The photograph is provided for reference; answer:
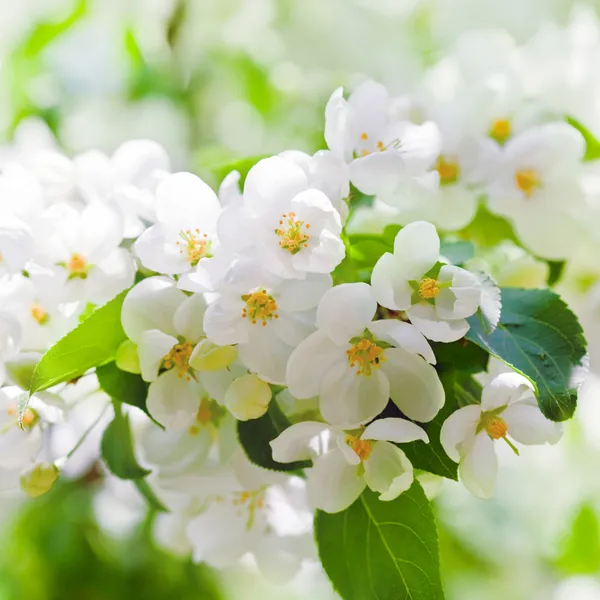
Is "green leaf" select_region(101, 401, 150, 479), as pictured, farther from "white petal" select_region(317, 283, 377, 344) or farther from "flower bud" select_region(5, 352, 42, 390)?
"white petal" select_region(317, 283, 377, 344)

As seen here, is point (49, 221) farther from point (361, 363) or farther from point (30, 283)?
point (361, 363)

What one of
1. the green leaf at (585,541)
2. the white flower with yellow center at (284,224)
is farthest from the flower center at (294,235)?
the green leaf at (585,541)

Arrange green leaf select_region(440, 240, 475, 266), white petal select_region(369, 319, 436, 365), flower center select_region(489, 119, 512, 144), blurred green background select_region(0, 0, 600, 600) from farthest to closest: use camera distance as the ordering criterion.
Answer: blurred green background select_region(0, 0, 600, 600)
flower center select_region(489, 119, 512, 144)
green leaf select_region(440, 240, 475, 266)
white petal select_region(369, 319, 436, 365)

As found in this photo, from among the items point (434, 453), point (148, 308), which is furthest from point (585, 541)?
point (148, 308)

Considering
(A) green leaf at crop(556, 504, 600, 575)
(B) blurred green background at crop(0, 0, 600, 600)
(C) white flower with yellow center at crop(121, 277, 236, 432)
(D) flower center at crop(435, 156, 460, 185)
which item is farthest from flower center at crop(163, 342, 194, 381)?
(A) green leaf at crop(556, 504, 600, 575)

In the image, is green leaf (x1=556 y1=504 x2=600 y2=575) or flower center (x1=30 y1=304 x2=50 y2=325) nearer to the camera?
flower center (x1=30 y1=304 x2=50 y2=325)

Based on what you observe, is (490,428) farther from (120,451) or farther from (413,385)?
(120,451)

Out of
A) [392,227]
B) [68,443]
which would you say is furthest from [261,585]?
[392,227]
